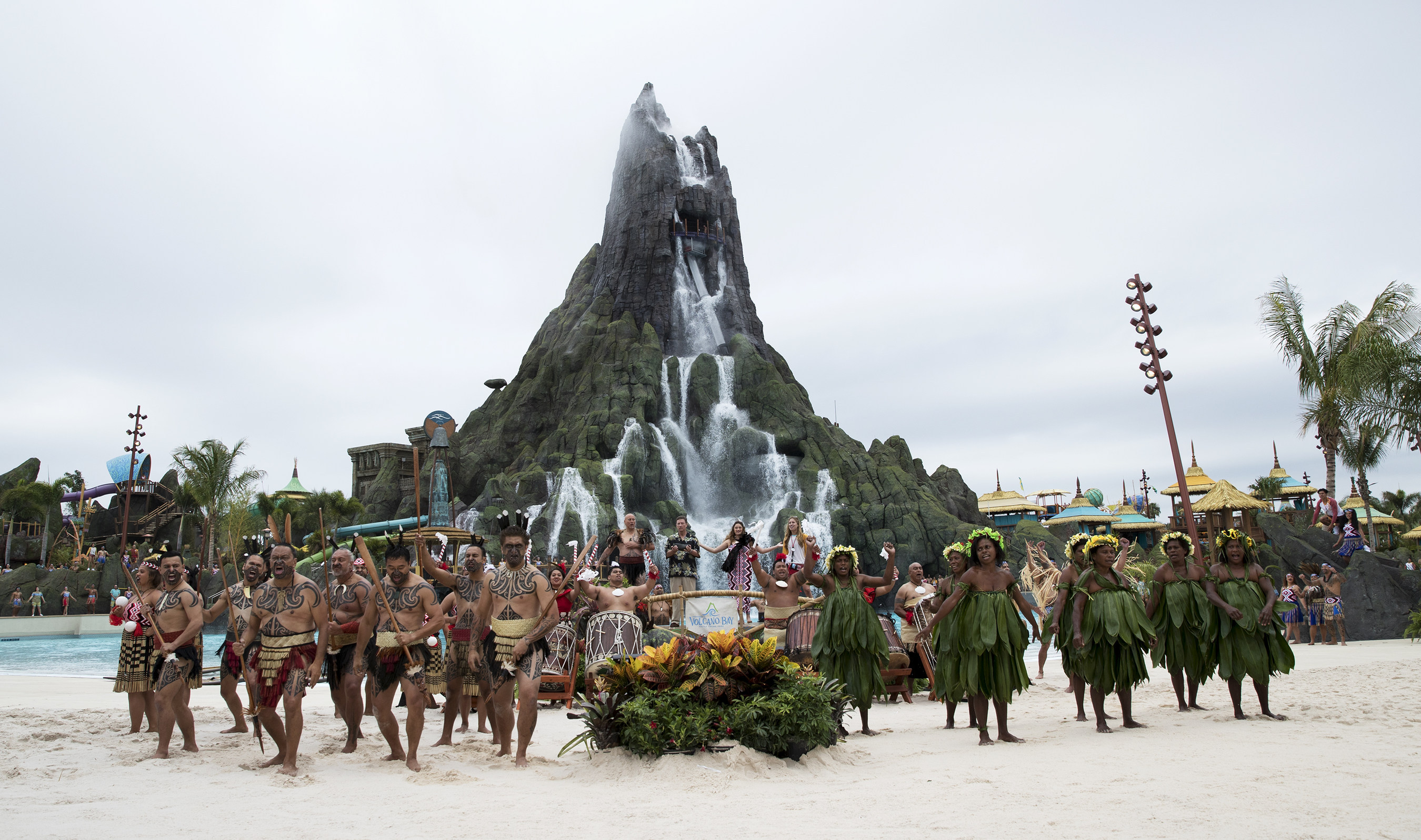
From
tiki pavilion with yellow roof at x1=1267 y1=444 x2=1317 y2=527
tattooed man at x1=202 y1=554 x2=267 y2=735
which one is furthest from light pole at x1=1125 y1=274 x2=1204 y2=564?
tiki pavilion with yellow roof at x1=1267 y1=444 x2=1317 y2=527

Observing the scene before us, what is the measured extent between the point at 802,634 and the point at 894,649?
64.1 inches

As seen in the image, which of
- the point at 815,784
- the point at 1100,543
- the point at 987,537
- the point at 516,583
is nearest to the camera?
the point at 815,784

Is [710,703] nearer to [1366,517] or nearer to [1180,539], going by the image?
[1180,539]

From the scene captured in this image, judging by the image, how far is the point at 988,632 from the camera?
737cm

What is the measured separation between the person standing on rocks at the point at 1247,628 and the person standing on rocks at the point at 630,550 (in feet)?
23.9

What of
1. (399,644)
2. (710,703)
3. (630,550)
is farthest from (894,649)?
(399,644)

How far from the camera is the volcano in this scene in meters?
39.6

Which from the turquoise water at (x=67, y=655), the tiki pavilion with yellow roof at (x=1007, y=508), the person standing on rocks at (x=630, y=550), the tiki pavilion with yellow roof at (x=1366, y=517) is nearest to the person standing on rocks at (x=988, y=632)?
the person standing on rocks at (x=630, y=550)

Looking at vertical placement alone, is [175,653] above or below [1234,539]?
below

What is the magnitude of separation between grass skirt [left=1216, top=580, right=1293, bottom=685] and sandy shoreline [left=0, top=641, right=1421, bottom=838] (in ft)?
1.41

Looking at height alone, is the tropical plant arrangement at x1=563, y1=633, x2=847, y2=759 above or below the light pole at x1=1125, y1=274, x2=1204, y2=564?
below

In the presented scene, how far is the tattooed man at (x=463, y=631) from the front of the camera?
300 inches

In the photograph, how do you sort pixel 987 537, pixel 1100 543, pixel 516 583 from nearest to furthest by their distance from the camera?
pixel 516 583, pixel 987 537, pixel 1100 543

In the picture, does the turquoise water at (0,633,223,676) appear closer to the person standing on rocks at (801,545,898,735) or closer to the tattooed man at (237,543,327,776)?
the tattooed man at (237,543,327,776)
